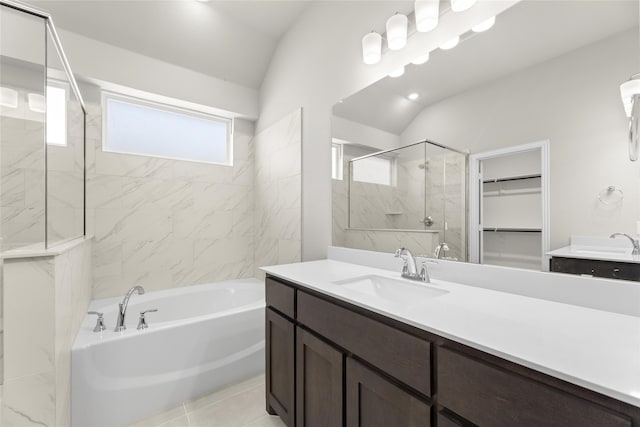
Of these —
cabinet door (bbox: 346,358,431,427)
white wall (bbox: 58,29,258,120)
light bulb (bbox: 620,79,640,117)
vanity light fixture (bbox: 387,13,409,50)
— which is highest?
white wall (bbox: 58,29,258,120)

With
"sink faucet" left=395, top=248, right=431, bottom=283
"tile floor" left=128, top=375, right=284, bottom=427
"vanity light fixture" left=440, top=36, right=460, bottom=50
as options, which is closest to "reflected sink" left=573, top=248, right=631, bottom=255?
"sink faucet" left=395, top=248, right=431, bottom=283

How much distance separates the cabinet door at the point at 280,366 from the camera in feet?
4.35

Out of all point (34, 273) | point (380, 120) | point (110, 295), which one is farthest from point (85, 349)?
point (380, 120)

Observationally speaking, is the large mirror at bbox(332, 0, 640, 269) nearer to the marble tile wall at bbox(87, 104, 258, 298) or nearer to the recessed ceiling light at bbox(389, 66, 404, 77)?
the recessed ceiling light at bbox(389, 66, 404, 77)

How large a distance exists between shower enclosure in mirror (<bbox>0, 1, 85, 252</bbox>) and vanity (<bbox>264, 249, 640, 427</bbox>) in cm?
129

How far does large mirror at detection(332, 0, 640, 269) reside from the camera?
2.96 feet

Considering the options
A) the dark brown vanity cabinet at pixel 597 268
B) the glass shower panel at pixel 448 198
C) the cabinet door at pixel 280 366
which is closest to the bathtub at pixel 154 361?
the cabinet door at pixel 280 366

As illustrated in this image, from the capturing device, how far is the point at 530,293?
1037 millimetres

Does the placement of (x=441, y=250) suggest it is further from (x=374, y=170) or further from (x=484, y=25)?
(x=484, y=25)

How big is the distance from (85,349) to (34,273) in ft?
2.09

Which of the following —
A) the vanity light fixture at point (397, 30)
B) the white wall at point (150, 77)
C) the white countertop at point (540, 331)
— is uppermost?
the white wall at point (150, 77)

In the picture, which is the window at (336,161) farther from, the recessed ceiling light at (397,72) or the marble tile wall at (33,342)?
the marble tile wall at (33,342)

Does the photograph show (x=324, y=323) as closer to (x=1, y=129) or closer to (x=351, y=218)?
(x=351, y=218)

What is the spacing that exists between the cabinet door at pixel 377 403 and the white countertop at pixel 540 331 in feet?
0.73
